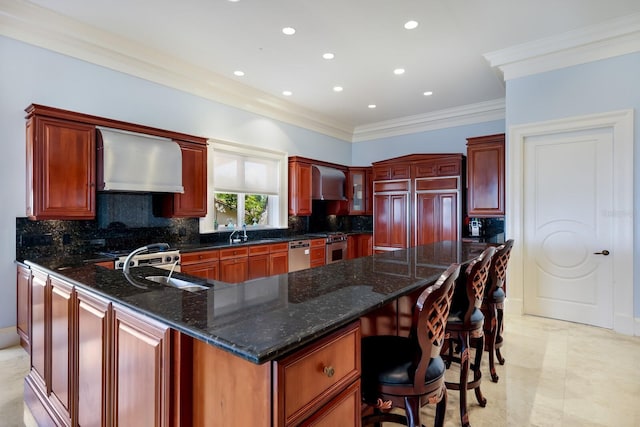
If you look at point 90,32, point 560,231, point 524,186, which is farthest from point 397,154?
point 90,32

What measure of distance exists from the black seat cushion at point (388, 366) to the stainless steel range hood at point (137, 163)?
309 centimetres

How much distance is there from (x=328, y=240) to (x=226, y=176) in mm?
2117

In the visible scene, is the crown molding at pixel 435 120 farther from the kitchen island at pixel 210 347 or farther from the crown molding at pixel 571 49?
the kitchen island at pixel 210 347

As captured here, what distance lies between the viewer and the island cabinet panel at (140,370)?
1211mm

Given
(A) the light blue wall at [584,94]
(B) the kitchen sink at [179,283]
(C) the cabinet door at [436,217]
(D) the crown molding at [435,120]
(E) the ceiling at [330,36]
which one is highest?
(E) the ceiling at [330,36]

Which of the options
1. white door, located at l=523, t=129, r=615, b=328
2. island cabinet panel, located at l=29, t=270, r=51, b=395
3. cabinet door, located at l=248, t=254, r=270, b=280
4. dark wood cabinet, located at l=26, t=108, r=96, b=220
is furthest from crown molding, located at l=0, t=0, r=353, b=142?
white door, located at l=523, t=129, r=615, b=328

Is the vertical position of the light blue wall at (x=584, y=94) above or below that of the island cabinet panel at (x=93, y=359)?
above

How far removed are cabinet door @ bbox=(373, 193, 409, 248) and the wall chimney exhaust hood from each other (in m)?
0.76

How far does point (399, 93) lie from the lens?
548 centimetres

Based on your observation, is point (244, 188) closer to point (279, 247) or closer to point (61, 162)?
point (279, 247)

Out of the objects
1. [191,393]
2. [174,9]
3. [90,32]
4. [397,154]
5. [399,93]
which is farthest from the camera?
[397,154]

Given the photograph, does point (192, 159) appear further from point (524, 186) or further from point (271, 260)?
point (524, 186)

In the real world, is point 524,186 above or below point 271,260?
above

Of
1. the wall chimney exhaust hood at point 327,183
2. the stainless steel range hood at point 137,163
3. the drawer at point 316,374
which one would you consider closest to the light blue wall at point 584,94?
the wall chimney exhaust hood at point 327,183
